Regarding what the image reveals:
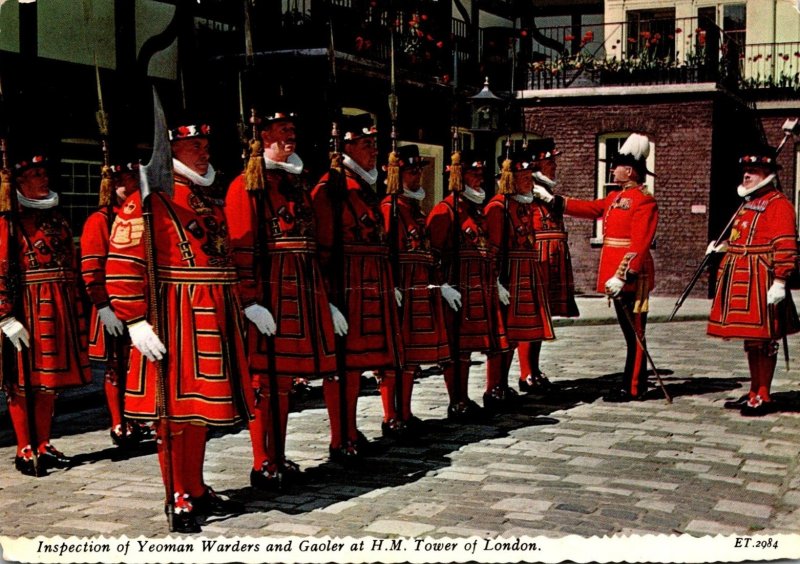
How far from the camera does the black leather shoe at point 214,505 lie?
539cm

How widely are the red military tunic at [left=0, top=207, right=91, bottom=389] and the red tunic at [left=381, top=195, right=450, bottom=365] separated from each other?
2.22 meters

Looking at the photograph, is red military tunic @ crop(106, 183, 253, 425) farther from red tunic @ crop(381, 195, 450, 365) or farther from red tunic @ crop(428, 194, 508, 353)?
red tunic @ crop(428, 194, 508, 353)

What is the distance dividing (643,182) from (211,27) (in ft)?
22.2

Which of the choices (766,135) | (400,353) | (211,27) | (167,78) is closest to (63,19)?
(167,78)

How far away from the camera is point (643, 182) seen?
900 cm

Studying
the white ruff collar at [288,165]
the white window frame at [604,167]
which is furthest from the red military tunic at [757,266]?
the white window frame at [604,167]

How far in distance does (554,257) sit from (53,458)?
5218 mm

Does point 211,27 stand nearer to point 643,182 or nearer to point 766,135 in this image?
point 643,182

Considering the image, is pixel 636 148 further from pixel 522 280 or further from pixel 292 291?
pixel 292 291

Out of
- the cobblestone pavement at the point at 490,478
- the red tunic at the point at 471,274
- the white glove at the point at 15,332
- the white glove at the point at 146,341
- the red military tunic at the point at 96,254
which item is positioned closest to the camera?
the white glove at the point at 146,341

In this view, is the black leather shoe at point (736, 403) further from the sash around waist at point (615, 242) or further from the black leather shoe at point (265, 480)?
the black leather shoe at point (265, 480)

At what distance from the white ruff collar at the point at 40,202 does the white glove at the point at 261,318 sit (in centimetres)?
177

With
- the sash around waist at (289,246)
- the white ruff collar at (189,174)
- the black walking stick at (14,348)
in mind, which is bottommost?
the black walking stick at (14,348)

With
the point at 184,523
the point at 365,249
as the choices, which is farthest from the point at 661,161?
the point at 184,523
